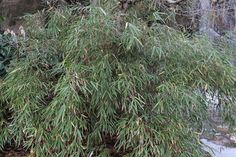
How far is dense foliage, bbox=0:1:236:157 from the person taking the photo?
A: 2.39 metres

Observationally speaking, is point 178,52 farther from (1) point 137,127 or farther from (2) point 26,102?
(2) point 26,102

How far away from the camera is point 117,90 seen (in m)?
2.40

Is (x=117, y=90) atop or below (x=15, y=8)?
atop

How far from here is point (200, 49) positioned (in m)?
2.64

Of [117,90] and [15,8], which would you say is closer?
[117,90]

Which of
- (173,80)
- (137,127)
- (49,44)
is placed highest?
(49,44)

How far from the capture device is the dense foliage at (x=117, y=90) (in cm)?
239

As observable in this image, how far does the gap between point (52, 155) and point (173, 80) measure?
0.95 meters

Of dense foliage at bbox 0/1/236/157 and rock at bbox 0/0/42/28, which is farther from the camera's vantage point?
rock at bbox 0/0/42/28

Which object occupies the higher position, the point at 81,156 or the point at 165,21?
the point at 165,21

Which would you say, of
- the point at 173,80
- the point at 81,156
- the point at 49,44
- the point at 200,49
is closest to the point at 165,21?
the point at 200,49

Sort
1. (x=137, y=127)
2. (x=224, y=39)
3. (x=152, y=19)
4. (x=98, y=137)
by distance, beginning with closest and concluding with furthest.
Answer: (x=137, y=127)
(x=98, y=137)
(x=152, y=19)
(x=224, y=39)

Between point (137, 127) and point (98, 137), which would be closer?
point (137, 127)

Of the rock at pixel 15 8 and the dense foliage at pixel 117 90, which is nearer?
the dense foliage at pixel 117 90
